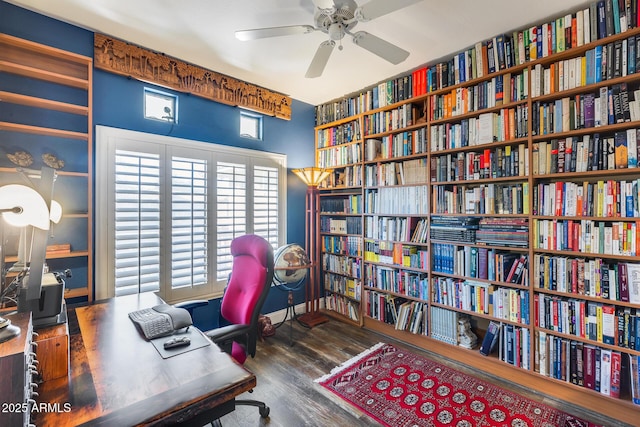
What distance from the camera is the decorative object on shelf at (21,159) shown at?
2.00 m

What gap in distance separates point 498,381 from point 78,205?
12.2ft

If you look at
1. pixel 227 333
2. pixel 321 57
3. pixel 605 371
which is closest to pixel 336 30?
pixel 321 57

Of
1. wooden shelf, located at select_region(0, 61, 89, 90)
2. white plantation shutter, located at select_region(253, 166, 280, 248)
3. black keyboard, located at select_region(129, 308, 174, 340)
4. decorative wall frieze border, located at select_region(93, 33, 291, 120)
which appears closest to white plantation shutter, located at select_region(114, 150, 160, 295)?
wooden shelf, located at select_region(0, 61, 89, 90)

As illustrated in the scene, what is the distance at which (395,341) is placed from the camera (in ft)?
10.2

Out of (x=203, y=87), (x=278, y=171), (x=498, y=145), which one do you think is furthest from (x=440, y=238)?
(x=203, y=87)

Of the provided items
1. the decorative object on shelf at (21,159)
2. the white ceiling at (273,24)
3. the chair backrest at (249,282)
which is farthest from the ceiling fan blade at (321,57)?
the decorative object on shelf at (21,159)

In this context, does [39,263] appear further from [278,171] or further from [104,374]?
[278,171]

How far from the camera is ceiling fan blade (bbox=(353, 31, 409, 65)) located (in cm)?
181

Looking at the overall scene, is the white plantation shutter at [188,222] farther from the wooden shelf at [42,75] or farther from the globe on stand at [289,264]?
the wooden shelf at [42,75]

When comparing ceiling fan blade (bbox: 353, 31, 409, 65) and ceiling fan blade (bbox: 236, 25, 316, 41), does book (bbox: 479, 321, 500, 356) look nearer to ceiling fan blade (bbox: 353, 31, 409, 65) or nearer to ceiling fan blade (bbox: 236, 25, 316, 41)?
ceiling fan blade (bbox: 353, 31, 409, 65)

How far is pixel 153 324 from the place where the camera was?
1.57 metres

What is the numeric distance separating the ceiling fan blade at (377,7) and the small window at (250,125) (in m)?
2.04

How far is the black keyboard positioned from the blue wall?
1341mm

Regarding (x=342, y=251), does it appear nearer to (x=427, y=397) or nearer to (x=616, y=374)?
(x=427, y=397)
